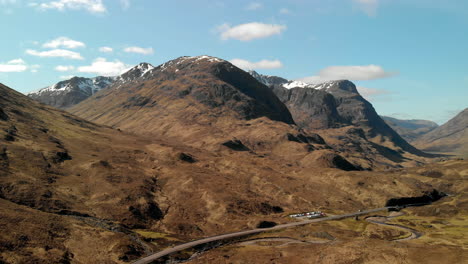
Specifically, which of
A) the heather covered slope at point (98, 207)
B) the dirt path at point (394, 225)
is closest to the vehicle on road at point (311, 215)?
the heather covered slope at point (98, 207)

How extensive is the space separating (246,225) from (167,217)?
3552 cm

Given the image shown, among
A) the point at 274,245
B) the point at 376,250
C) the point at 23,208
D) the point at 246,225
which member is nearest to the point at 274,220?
the point at 246,225

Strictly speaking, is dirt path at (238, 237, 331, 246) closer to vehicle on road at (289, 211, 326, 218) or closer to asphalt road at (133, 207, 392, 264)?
asphalt road at (133, 207, 392, 264)

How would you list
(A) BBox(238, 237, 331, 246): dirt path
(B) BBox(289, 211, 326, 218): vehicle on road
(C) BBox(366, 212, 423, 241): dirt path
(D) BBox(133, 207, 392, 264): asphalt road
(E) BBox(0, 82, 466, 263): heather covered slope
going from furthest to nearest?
(B) BBox(289, 211, 326, 218): vehicle on road → (C) BBox(366, 212, 423, 241): dirt path → (A) BBox(238, 237, 331, 246): dirt path → (D) BBox(133, 207, 392, 264): asphalt road → (E) BBox(0, 82, 466, 263): heather covered slope

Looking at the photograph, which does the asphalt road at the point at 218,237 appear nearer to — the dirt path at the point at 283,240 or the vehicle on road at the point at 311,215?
the vehicle on road at the point at 311,215

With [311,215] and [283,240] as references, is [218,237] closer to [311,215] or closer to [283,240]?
[283,240]

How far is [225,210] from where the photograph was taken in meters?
168

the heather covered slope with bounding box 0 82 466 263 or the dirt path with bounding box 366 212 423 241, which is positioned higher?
the heather covered slope with bounding box 0 82 466 263

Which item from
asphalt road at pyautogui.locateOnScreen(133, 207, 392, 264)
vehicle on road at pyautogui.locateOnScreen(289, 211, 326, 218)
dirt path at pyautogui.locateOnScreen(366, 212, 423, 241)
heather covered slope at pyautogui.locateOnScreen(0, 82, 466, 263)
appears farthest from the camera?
vehicle on road at pyautogui.locateOnScreen(289, 211, 326, 218)

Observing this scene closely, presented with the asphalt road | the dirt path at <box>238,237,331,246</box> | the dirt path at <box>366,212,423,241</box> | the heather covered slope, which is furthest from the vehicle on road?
the dirt path at <box>238,237,331,246</box>

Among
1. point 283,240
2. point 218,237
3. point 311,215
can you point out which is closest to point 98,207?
point 218,237

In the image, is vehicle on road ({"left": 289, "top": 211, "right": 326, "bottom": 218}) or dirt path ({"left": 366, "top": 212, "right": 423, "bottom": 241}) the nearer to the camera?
dirt path ({"left": 366, "top": 212, "right": 423, "bottom": 241})

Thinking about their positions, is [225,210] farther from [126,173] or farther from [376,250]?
[376,250]

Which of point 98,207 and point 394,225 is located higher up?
point 98,207
